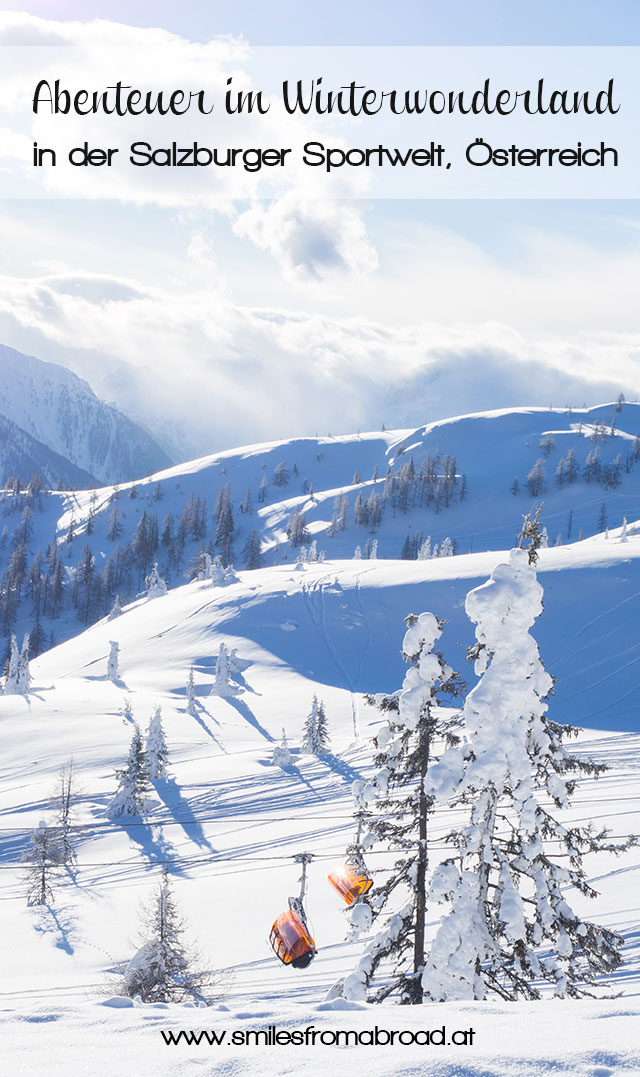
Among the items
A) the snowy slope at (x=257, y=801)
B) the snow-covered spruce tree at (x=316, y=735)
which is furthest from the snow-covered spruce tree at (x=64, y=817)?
the snow-covered spruce tree at (x=316, y=735)

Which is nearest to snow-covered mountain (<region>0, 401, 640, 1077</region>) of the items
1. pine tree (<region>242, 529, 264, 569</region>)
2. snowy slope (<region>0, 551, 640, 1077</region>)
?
snowy slope (<region>0, 551, 640, 1077</region>)

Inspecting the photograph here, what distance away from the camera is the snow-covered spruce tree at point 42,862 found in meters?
28.4

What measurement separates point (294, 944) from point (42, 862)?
722 inches

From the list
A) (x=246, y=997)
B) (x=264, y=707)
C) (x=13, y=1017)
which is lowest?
(x=246, y=997)

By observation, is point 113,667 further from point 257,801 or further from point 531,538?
point 531,538

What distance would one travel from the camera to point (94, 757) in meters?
44.5

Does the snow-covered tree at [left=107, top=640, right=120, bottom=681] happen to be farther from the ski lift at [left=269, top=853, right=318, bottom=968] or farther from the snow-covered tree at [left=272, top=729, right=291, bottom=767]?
the ski lift at [left=269, top=853, right=318, bottom=968]

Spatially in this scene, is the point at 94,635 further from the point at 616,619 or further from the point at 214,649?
the point at 616,619

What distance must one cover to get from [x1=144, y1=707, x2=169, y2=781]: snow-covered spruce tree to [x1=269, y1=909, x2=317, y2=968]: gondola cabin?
2670 cm

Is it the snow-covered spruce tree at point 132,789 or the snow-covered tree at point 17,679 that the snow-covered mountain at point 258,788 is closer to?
the snow-covered spruce tree at point 132,789

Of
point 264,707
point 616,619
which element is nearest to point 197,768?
point 264,707

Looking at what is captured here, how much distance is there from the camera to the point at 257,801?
37.0 m

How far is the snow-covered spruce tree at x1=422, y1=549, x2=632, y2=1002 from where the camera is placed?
977 centimetres

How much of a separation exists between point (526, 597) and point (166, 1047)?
23.4ft
